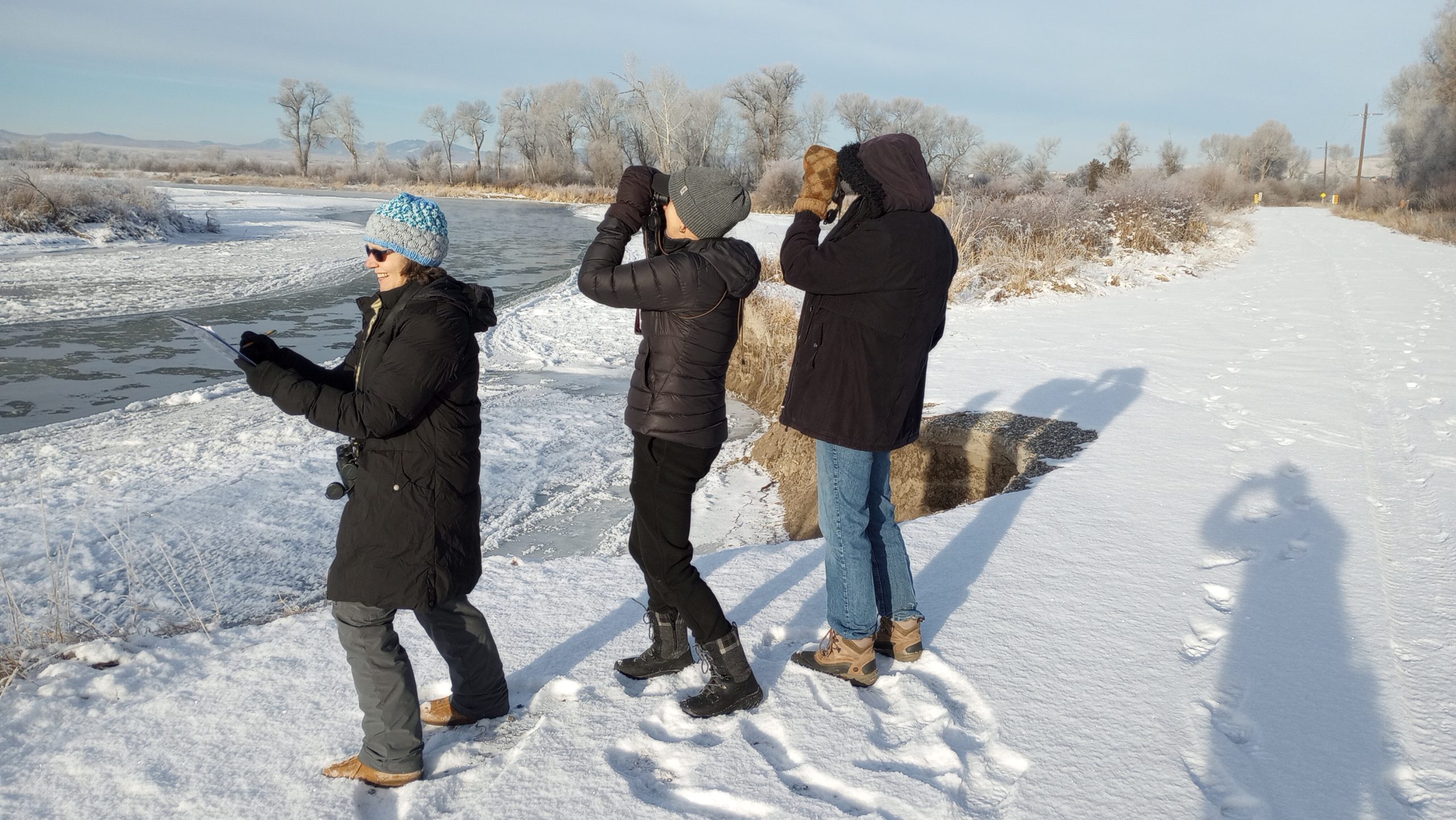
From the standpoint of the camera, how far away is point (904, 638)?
3002mm

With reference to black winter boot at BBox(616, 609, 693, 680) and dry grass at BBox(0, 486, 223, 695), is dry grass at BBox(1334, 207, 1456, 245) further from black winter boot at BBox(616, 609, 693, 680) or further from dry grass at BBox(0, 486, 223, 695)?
dry grass at BBox(0, 486, 223, 695)

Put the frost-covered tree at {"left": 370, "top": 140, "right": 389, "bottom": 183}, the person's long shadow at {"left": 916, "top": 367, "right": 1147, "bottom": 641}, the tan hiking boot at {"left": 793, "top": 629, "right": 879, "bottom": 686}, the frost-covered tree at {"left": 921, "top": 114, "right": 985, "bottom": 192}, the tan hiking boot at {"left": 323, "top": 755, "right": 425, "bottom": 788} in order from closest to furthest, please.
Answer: the tan hiking boot at {"left": 323, "top": 755, "right": 425, "bottom": 788} < the tan hiking boot at {"left": 793, "top": 629, "right": 879, "bottom": 686} < the person's long shadow at {"left": 916, "top": 367, "right": 1147, "bottom": 641} < the frost-covered tree at {"left": 921, "top": 114, "right": 985, "bottom": 192} < the frost-covered tree at {"left": 370, "top": 140, "right": 389, "bottom": 183}

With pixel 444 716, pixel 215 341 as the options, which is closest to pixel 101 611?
pixel 444 716

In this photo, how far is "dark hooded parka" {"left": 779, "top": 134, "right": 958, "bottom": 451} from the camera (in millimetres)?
2525

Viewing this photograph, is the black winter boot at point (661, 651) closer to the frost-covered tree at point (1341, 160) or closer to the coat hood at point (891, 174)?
the coat hood at point (891, 174)

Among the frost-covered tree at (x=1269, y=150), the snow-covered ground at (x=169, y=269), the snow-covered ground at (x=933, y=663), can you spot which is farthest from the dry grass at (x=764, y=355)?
the frost-covered tree at (x=1269, y=150)

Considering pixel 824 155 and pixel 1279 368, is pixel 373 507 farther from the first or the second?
pixel 1279 368

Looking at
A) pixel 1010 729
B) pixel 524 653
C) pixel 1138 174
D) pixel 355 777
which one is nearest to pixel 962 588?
pixel 1010 729

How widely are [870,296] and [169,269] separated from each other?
18.0 meters

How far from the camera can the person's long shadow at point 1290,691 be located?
2.31 m

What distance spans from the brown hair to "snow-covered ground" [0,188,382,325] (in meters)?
12.1

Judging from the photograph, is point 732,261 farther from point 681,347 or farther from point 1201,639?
point 1201,639

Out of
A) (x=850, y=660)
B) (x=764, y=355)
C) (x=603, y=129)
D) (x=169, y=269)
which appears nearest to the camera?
(x=850, y=660)

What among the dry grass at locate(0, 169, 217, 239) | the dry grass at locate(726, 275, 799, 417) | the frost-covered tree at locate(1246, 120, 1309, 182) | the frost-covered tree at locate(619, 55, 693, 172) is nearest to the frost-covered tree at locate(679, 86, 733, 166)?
the frost-covered tree at locate(619, 55, 693, 172)
